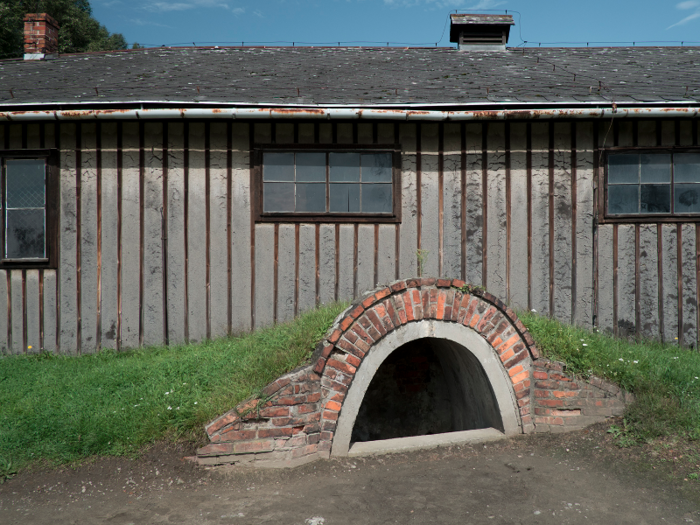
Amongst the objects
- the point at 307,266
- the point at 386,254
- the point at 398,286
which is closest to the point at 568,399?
A: the point at 398,286

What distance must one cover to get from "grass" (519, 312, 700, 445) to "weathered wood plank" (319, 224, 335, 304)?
2359mm

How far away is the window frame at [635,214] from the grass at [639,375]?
1860mm

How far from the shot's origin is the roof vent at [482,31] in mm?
9219

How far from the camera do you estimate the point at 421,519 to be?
131 inches

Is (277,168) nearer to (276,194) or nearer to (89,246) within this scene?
(276,194)

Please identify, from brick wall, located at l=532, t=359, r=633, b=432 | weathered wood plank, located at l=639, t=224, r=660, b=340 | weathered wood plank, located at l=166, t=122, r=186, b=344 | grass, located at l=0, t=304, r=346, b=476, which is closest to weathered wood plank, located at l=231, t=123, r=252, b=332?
weathered wood plank, located at l=166, t=122, r=186, b=344

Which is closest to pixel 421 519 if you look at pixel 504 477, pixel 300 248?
pixel 504 477

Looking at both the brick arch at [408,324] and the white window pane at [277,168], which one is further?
the white window pane at [277,168]

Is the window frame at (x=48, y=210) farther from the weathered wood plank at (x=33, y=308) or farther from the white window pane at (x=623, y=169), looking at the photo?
the white window pane at (x=623, y=169)

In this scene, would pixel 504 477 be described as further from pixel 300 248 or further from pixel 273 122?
pixel 273 122

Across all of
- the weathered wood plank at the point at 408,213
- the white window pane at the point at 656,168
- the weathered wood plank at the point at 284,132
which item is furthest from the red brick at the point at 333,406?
the white window pane at the point at 656,168

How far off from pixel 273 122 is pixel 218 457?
160 inches

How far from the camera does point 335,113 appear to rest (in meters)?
5.85

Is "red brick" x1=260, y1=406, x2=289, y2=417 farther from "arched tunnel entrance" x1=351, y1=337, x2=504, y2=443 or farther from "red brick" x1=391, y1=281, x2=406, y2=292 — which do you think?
"arched tunnel entrance" x1=351, y1=337, x2=504, y2=443
